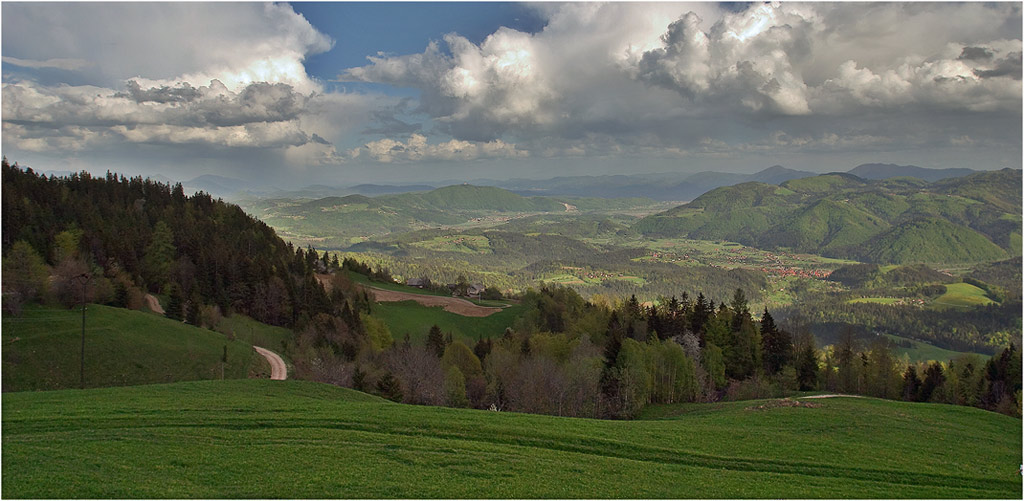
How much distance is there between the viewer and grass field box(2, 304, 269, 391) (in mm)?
40219

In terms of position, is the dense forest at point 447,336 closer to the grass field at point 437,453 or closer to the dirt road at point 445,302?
the dirt road at point 445,302

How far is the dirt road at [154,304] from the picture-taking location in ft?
223

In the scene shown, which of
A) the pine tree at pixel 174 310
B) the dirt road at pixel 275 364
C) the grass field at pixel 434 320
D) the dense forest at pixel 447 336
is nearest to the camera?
the dirt road at pixel 275 364

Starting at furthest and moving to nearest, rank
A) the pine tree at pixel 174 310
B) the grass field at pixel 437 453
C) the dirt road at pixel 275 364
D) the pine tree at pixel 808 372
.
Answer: the pine tree at pixel 808 372 < the pine tree at pixel 174 310 < the dirt road at pixel 275 364 < the grass field at pixel 437 453

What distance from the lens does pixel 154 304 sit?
69375 mm

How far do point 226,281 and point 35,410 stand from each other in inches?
2453

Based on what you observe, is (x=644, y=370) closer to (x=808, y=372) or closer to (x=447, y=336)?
(x=808, y=372)

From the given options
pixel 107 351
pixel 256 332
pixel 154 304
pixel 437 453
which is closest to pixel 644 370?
pixel 437 453

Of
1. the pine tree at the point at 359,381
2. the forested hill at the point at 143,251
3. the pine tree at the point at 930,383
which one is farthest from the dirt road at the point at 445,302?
the pine tree at the point at 930,383

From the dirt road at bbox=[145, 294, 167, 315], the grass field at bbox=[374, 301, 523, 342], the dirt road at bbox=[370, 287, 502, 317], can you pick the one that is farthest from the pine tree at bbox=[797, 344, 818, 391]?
the dirt road at bbox=[145, 294, 167, 315]

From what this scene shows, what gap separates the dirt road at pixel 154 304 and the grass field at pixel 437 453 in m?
40.9

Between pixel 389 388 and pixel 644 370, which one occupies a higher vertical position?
pixel 644 370

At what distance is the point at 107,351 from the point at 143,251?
46738 millimetres

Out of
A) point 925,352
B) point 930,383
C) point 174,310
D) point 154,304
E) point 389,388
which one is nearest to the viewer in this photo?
point 389,388
